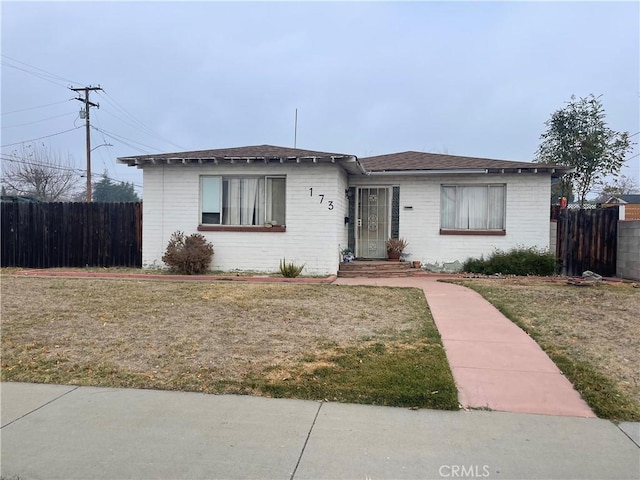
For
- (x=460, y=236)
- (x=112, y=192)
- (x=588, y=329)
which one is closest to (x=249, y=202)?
(x=460, y=236)

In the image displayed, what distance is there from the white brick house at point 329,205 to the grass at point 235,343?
3523mm

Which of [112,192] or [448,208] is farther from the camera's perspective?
[112,192]

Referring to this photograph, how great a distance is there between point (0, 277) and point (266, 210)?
270 inches

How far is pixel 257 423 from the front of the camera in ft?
12.6

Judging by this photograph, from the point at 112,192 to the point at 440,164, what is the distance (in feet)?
195

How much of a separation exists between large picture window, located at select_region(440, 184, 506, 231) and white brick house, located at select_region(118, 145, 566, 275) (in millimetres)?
29

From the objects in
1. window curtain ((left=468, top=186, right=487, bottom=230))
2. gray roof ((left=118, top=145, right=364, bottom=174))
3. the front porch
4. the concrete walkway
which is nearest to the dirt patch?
the concrete walkway

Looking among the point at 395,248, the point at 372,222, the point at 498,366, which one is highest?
the point at 372,222

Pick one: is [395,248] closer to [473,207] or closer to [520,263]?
[473,207]

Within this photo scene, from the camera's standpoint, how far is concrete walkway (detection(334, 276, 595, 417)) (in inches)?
168

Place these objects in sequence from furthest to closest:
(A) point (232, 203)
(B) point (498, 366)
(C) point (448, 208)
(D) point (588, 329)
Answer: (C) point (448, 208), (A) point (232, 203), (D) point (588, 329), (B) point (498, 366)

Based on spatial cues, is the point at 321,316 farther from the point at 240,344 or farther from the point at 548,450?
the point at 548,450

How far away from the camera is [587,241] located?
518 inches

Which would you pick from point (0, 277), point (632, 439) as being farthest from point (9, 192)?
point (632, 439)
